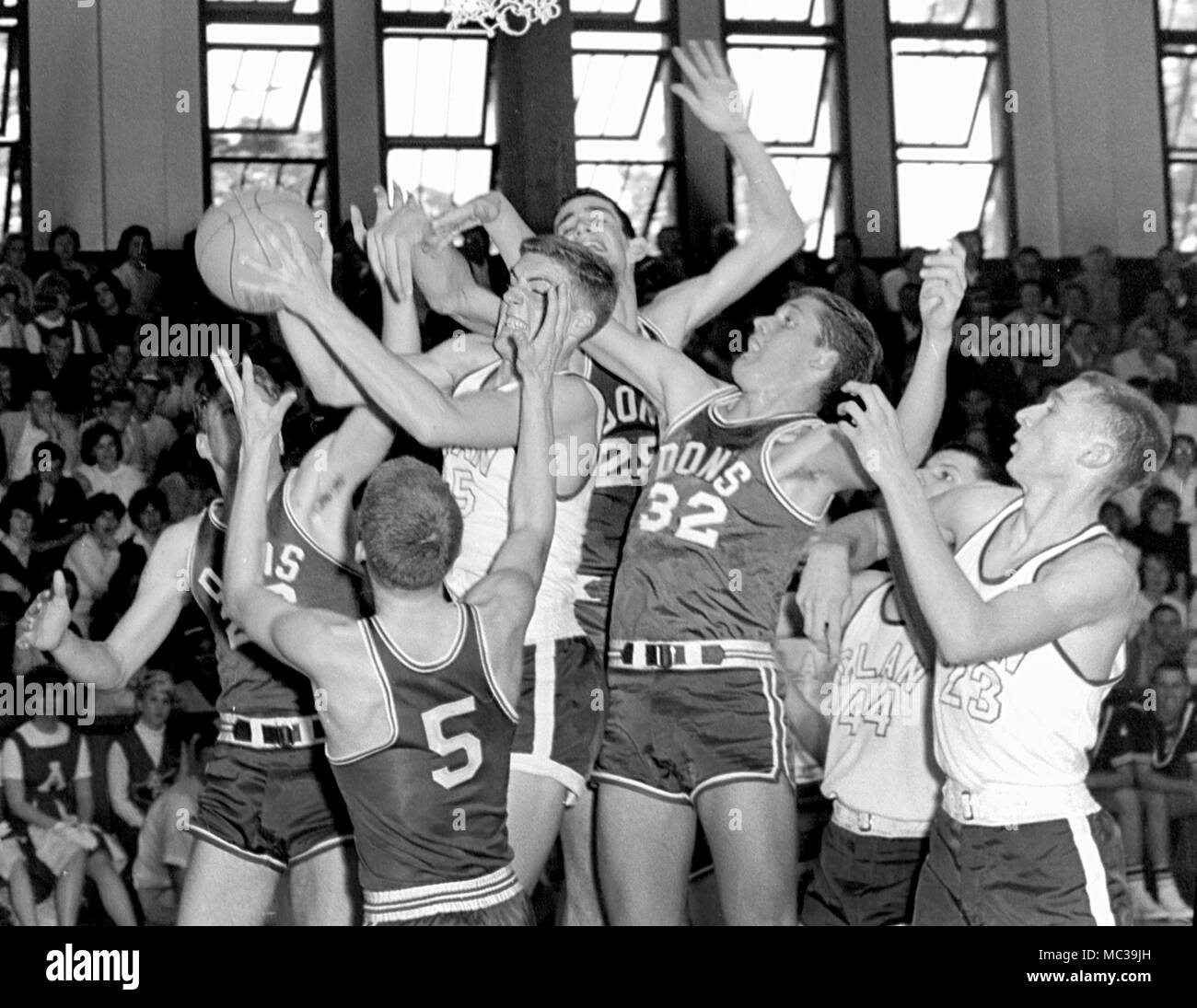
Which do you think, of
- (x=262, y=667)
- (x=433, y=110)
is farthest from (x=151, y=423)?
(x=262, y=667)

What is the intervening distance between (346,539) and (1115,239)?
12.4 feet

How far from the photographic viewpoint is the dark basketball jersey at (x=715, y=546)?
168 inches

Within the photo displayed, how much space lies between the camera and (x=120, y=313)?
6.88m

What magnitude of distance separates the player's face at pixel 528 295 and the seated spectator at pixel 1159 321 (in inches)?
137

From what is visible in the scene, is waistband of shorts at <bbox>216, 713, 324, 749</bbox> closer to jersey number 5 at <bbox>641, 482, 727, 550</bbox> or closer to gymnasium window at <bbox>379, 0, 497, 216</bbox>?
jersey number 5 at <bbox>641, 482, 727, 550</bbox>

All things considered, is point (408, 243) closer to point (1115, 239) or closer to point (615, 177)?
point (615, 177)

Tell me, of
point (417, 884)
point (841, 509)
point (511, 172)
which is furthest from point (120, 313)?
point (417, 884)

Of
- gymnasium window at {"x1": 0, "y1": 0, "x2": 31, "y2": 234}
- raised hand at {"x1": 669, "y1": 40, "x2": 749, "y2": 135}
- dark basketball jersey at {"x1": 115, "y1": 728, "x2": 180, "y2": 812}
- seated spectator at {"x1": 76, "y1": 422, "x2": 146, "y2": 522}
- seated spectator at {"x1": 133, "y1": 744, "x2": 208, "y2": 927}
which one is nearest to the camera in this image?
raised hand at {"x1": 669, "y1": 40, "x2": 749, "y2": 135}

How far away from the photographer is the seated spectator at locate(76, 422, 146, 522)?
652 cm

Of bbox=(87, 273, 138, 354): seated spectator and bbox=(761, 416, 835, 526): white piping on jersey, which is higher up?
bbox=(87, 273, 138, 354): seated spectator

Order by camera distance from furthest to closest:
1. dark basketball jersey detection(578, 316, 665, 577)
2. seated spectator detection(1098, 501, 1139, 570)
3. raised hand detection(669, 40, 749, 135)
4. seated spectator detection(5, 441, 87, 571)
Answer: seated spectator detection(1098, 501, 1139, 570) < seated spectator detection(5, 441, 87, 571) < raised hand detection(669, 40, 749, 135) < dark basketball jersey detection(578, 316, 665, 577)

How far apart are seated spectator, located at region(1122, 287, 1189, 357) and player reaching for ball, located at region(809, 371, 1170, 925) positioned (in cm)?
338

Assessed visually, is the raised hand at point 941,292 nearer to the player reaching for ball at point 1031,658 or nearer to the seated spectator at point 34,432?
the player reaching for ball at point 1031,658

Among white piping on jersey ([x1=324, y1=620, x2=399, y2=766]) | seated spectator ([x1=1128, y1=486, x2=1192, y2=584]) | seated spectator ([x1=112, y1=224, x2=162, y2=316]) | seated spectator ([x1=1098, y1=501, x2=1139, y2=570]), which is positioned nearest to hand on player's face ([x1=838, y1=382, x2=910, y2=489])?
white piping on jersey ([x1=324, y1=620, x2=399, y2=766])
